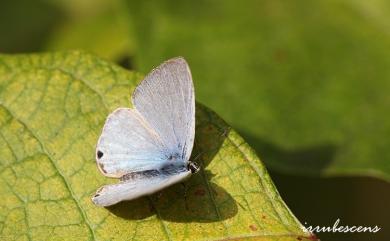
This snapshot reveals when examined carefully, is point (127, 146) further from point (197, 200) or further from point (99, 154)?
point (197, 200)

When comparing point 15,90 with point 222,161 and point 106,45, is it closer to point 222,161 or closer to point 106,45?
point 222,161

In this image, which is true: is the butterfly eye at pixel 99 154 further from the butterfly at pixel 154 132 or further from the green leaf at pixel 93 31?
the green leaf at pixel 93 31

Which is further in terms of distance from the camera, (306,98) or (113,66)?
(306,98)

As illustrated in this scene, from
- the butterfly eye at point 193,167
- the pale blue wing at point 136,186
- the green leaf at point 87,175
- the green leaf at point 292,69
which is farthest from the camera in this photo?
the green leaf at point 292,69

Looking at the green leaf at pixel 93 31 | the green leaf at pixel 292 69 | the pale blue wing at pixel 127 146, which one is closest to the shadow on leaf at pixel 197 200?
the pale blue wing at pixel 127 146

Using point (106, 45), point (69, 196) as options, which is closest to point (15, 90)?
point (69, 196)

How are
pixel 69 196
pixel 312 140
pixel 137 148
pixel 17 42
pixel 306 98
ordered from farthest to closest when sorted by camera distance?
pixel 17 42 < pixel 306 98 < pixel 312 140 < pixel 137 148 < pixel 69 196

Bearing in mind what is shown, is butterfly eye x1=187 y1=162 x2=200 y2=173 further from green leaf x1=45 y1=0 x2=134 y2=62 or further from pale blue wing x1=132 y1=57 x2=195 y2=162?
green leaf x1=45 y1=0 x2=134 y2=62

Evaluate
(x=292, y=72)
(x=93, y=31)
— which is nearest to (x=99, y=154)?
(x=292, y=72)
